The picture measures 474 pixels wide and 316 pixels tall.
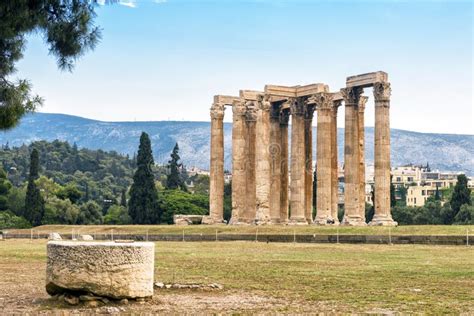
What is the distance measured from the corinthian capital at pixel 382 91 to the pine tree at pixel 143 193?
37.3 meters

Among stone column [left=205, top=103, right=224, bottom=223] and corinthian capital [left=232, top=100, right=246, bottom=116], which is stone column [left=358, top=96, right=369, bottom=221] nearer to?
corinthian capital [left=232, top=100, right=246, bottom=116]

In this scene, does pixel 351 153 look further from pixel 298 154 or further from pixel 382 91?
pixel 298 154

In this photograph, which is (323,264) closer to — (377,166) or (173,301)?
(173,301)

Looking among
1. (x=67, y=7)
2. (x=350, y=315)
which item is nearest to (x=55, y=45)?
(x=67, y=7)

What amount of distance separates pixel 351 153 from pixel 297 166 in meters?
5.89

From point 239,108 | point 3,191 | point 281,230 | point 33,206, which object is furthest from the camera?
point 3,191

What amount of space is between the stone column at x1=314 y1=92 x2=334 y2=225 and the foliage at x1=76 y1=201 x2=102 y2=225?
49.0 metres

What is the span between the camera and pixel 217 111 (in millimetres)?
73688

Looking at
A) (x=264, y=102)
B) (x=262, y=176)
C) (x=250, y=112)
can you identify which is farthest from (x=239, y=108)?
(x=262, y=176)

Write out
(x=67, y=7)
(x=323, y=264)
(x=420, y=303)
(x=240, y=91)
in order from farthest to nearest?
(x=240, y=91) → (x=323, y=264) → (x=67, y=7) → (x=420, y=303)

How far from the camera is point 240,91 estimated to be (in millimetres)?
71938

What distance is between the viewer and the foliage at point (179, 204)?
330 feet

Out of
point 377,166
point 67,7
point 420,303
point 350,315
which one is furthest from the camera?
point 377,166

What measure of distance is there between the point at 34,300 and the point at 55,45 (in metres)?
7.15
